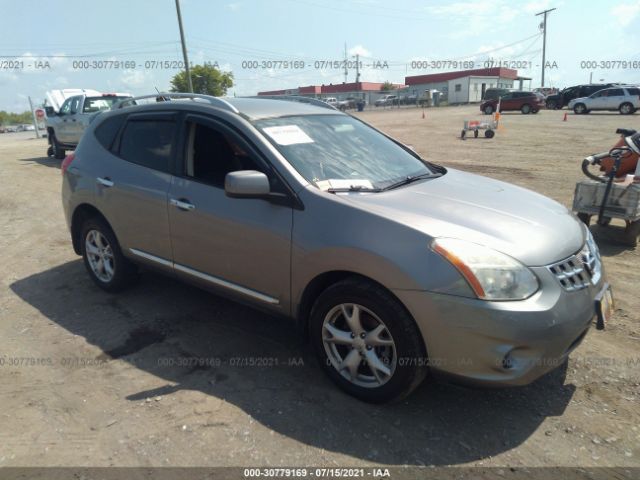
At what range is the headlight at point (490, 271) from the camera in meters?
2.44

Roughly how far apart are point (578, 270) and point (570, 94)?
39.5 metres

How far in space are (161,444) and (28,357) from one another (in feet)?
5.54

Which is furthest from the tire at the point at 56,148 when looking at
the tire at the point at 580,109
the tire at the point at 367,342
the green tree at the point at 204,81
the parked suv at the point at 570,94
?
the green tree at the point at 204,81

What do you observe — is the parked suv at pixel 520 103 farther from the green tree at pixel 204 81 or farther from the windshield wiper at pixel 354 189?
the green tree at pixel 204 81

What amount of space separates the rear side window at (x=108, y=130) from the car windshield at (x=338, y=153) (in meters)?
1.80

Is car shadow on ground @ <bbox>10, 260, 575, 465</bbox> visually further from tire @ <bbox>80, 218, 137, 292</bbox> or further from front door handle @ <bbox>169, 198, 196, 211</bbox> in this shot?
front door handle @ <bbox>169, 198, 196, 211</bbox>

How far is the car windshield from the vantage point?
3.24 m

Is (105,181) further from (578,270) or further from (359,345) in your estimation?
(578,270)

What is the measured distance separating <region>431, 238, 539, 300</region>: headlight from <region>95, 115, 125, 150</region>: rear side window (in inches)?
132

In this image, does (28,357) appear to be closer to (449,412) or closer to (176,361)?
(176,361)

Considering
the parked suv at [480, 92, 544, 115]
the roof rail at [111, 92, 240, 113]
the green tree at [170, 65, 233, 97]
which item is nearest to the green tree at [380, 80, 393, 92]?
the green tree at [170, 65, 233, 97]

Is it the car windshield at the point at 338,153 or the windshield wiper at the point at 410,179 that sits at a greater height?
the car windshield at the point at 338,153

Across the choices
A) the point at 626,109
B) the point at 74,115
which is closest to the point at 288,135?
the point at 74,115

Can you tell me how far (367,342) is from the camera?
9.31 feet
